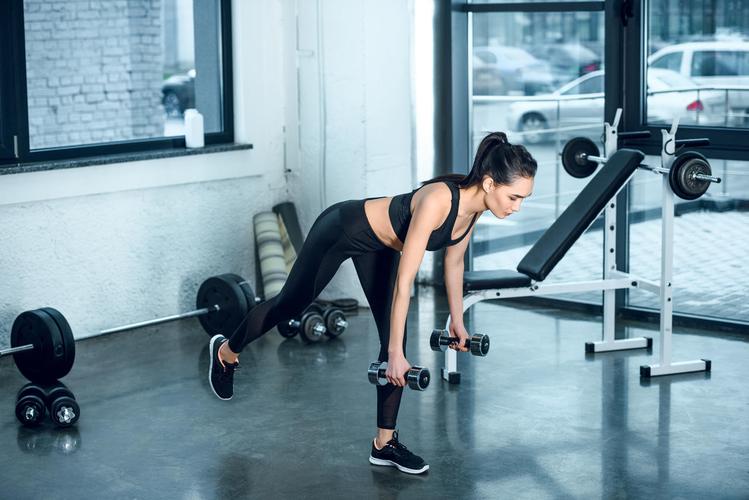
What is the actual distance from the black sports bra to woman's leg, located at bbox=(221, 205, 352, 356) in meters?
0.15

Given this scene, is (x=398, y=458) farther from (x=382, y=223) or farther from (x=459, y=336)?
(x=382, y=223)

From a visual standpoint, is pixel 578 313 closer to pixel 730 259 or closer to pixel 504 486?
pixel 730 259

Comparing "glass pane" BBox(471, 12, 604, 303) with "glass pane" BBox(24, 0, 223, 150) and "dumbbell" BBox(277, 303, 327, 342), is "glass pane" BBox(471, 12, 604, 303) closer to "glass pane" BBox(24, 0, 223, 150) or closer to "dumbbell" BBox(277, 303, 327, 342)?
"dumbbell" BBox(277, 303, 327, 342)

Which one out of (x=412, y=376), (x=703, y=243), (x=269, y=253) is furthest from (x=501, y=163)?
(x=269, y=253)

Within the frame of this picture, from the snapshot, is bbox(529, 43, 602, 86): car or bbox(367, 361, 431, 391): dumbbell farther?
bbox(529, 43, 602, 86): car

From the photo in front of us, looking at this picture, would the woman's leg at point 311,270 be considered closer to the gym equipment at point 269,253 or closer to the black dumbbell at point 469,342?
the black dumbbell at point 469,342

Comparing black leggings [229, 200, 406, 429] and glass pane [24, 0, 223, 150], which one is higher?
glass pane [24, 0, 223, 150]

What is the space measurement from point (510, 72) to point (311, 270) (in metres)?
2.15

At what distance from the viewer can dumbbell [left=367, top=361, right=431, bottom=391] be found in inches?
102

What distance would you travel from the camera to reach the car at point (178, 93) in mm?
4762

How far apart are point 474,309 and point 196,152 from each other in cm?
135

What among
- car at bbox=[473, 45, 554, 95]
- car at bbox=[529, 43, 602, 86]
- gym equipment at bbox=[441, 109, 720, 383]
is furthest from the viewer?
car at bbox=[473, 45, 554, 95]

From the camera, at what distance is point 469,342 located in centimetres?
291

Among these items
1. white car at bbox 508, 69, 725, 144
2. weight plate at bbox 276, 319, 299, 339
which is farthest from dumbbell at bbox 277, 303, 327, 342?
white car at bbox 508, 69, 725, 144
